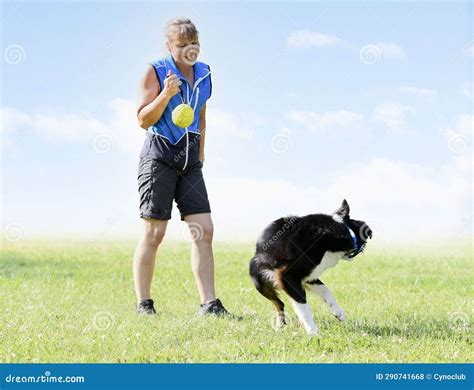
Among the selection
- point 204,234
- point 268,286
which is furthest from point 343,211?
point 204,234

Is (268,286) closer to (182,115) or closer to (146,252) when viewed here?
(146,252)

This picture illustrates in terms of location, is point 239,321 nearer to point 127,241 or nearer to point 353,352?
point 353,352

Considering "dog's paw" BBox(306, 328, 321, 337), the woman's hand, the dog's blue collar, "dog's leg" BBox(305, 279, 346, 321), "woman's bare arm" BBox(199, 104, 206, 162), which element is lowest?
"dog's paw" BBox(306, 328, 321, 337)

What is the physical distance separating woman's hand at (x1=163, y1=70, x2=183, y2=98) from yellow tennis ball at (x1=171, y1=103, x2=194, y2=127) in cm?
15

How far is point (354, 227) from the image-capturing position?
422 centimetres

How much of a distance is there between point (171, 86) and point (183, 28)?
0.45 m

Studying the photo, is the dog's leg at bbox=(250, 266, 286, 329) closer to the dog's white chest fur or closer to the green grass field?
the green grass field

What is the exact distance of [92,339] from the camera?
3.98 metres

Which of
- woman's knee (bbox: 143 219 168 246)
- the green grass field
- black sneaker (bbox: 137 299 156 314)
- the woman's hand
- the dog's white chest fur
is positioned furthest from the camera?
black sneaker (bbox: 137 299 156 314)

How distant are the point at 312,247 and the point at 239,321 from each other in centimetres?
85

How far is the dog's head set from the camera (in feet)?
13.7

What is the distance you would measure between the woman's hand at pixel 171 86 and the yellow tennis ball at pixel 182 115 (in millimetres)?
153

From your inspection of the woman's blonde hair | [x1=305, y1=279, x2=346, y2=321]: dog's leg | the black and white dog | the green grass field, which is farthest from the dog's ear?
the woman's blonde hair

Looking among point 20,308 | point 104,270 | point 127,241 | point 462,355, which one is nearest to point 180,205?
point 20,308
